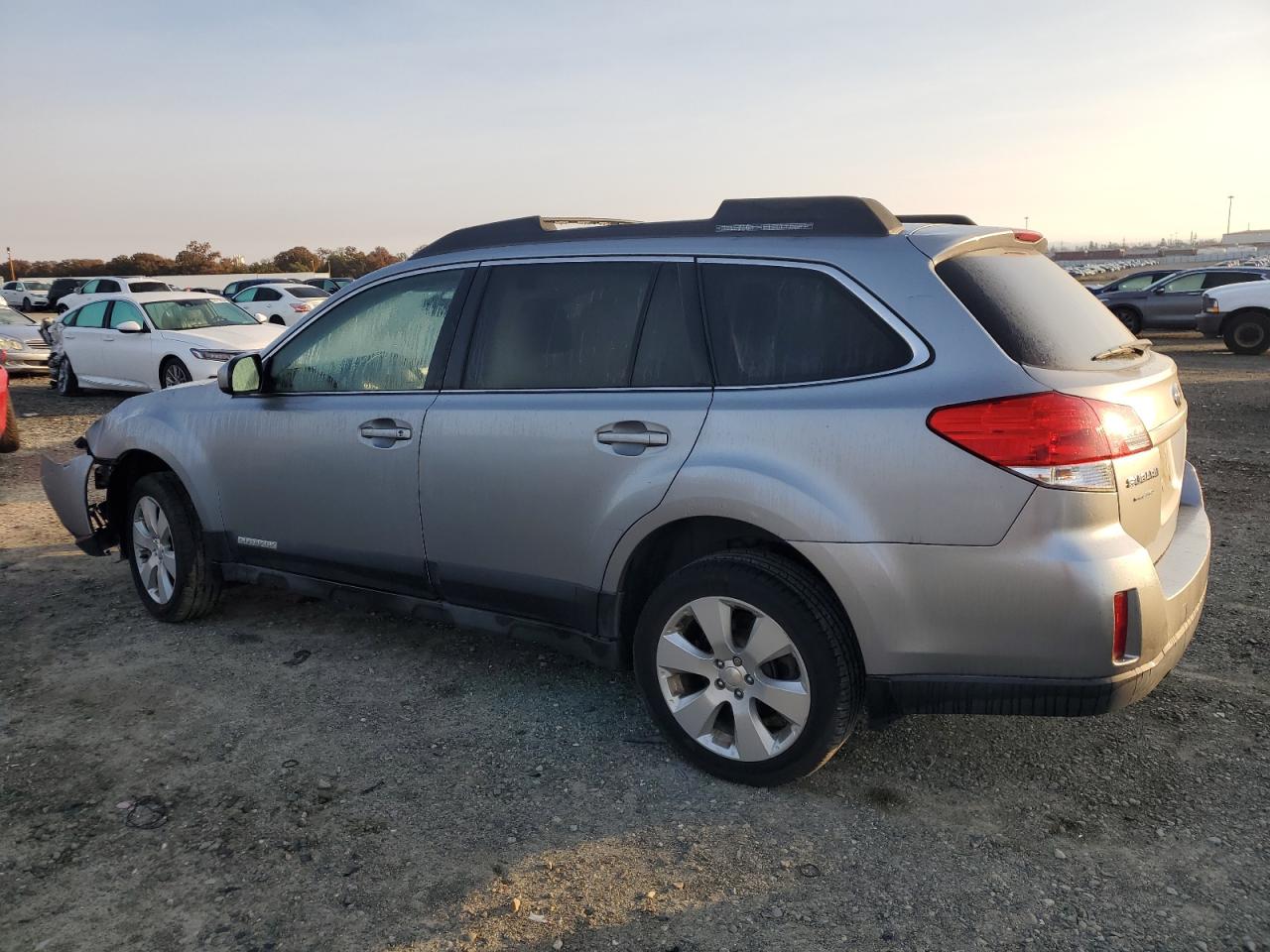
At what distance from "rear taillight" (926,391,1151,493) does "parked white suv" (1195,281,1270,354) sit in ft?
58.7

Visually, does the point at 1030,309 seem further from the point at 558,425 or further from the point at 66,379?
the point at 66,379

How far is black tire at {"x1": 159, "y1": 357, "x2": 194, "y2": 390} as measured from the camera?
1309cm

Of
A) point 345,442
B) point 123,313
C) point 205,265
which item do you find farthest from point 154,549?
point 205,265

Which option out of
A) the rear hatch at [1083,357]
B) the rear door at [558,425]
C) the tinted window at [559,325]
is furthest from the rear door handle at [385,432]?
the rear hatch at [1083,357]

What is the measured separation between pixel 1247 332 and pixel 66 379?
19.6 metres

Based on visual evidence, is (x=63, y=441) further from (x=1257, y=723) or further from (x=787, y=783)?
(x=1257, y=723)

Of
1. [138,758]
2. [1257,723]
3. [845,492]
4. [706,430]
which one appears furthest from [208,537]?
[1257,723]

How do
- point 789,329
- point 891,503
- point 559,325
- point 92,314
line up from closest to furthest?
point 891,503
point 789,329
point 559,325
point 92,314

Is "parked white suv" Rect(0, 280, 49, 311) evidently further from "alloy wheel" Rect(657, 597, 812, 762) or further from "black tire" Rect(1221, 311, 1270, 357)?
"alloy wheel" Rect(657, 597, 812, 762)

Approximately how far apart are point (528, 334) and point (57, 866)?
2246 millimetres

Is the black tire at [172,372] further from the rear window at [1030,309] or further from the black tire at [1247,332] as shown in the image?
the black tire at [1247,332]

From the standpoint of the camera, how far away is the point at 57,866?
2922mm

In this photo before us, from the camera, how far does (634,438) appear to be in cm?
331

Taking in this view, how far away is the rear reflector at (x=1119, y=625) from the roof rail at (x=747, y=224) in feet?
4.12
